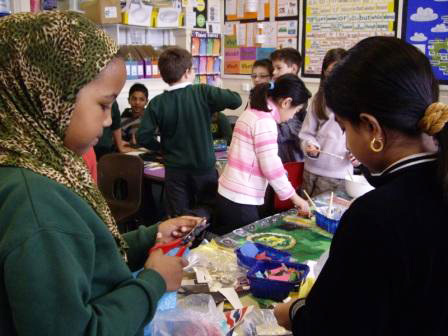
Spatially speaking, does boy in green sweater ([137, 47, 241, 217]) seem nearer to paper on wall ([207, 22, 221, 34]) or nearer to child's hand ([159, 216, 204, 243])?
child's hand ([159, 216, 204, 243])

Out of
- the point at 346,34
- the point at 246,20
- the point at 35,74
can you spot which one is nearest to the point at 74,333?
the point at 35,74

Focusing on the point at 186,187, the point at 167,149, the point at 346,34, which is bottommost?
the point at 186,187

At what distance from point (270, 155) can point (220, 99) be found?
0.83 metres

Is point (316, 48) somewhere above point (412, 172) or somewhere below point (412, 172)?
above

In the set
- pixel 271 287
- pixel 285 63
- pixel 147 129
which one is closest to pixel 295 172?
pixel 147 129

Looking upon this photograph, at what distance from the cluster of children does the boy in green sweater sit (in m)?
2.02

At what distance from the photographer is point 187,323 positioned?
113 cm

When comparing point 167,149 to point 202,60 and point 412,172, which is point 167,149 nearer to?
point 412,172

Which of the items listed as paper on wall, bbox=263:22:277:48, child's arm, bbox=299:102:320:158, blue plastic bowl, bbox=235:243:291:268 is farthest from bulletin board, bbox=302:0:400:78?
blue plastic bowl, bbox=235:243:291:268

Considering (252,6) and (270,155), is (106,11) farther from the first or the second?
(270,155)

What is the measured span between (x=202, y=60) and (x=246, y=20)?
765 millimetres

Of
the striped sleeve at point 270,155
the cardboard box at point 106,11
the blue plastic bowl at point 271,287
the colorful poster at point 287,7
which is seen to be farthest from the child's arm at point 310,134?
the colorful poster at point 287,7

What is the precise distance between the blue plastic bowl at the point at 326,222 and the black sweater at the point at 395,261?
41.3 inches

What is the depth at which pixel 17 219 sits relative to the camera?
2.22 ft
